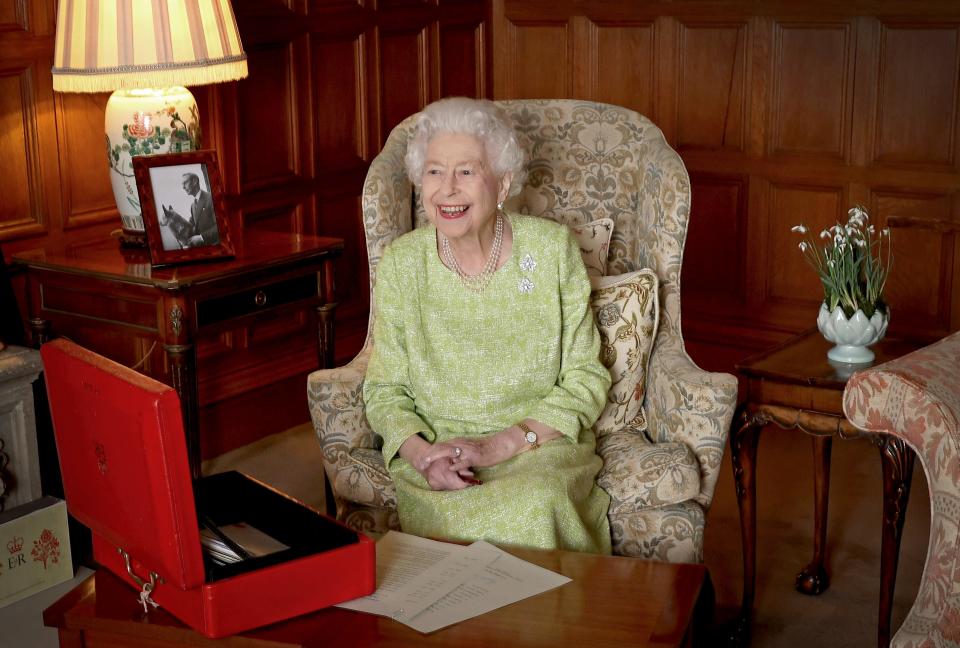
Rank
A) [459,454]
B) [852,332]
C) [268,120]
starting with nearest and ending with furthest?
[459,454]
[852,332]
[268,120]

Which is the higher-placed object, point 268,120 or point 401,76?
point 401,76

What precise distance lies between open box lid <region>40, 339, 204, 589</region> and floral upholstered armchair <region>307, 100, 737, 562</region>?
739 millimetres

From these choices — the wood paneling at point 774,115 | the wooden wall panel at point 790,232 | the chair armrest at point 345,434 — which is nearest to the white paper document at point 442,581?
the chair armrest at point 345,434

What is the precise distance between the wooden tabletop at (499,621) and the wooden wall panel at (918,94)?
99.2 inches

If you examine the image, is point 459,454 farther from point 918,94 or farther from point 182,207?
point 918,94

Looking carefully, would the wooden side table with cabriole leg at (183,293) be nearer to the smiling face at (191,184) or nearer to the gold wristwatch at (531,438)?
the smiling face at (191,184)

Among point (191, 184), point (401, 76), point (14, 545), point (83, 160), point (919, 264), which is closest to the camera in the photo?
point (14, 545)

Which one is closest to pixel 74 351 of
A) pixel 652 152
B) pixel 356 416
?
pixel 356 416

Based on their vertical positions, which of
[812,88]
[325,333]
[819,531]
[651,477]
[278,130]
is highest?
[812,88]

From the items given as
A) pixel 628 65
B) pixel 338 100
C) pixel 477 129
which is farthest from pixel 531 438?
pixel 628 65

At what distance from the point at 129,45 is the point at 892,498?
1.96 metres

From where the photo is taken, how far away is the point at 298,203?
4.03 metres

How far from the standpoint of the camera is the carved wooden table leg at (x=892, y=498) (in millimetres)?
2377

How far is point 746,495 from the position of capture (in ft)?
8.63
